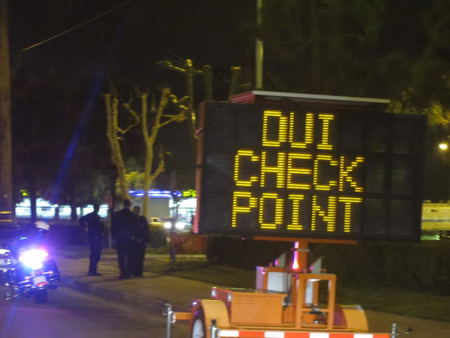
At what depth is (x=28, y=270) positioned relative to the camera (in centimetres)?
1476

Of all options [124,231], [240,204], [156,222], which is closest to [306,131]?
[240,204]

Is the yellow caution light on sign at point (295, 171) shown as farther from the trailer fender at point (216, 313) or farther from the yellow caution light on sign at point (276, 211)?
the trailer fender at point (216, 313)

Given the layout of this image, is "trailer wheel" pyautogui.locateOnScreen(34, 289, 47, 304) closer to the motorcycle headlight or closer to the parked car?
the motorcycle headlight

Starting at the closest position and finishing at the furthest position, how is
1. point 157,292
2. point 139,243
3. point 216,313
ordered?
point 216,313
point 157,292
point 139,243

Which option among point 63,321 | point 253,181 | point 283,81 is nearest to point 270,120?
point 253,181

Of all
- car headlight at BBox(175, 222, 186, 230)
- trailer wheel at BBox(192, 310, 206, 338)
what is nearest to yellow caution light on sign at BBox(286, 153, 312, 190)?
trailer wheel at BBox(192, 310, 206, 338)

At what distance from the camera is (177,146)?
42188 millimetres

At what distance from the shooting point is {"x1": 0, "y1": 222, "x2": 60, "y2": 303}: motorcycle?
14.7 meters

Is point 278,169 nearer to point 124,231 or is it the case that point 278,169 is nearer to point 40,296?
point 40,296

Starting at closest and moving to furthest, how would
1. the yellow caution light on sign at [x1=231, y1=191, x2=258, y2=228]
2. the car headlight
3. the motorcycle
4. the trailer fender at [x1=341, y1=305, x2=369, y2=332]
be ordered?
the yellow caution light on sign at [x1=231, y1=191, x2=258, y2=228]
the trailer fender at [x1=341, y1=305, x2=369, y2=332]
the motorcycle
the car headlight

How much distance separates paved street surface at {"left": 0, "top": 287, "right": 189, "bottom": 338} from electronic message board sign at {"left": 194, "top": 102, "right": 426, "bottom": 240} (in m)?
3.85

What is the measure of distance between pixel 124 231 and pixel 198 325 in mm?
9381

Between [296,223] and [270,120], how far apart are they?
1184mm

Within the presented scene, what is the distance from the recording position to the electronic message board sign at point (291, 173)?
8719 mm
